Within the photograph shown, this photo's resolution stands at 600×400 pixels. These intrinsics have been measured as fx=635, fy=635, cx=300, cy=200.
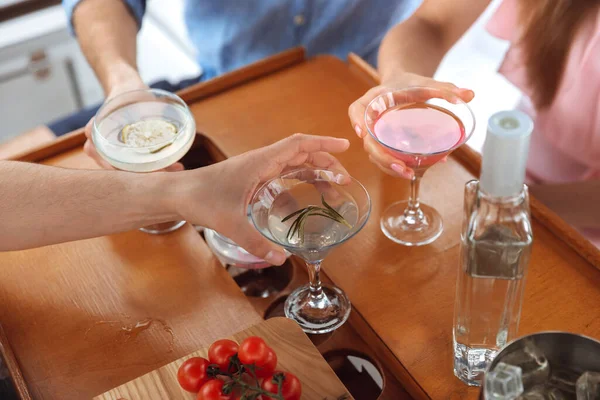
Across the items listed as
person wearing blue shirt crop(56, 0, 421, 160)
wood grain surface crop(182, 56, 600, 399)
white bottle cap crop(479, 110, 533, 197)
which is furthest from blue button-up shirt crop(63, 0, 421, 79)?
white bottle cap crop(479, 110, 533, 197)

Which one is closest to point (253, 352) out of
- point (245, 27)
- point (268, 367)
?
point (268, 367)

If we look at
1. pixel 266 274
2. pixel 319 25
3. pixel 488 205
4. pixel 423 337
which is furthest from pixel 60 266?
pixel 319 25

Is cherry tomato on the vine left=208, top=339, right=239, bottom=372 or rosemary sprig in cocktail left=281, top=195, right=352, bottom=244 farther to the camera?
rosemary sprig in cocktail left=281, top=195, right=352, bottom=244

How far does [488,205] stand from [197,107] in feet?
2.98

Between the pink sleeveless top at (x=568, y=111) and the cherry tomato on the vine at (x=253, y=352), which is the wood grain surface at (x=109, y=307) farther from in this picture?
the pink sleeveless top at (x=568, y=111)

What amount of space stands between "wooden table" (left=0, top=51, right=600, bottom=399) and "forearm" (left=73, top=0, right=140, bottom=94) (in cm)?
54

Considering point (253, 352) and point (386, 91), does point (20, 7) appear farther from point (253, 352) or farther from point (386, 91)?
point (253, 352)

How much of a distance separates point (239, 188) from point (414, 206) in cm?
36

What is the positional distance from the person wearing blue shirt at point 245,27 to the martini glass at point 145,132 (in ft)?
1.30

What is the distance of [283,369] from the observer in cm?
88

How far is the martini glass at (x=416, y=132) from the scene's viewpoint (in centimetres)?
109

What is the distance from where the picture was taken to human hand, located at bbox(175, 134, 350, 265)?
96cm

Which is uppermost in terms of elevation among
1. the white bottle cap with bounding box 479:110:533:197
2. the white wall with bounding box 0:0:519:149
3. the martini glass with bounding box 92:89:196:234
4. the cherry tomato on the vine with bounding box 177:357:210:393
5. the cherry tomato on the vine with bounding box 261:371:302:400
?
the white bottle cap with bounding box 479:110:533:197

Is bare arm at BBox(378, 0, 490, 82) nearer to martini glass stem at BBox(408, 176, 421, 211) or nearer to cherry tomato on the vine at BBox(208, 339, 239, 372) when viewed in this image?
martini glass stem at BBox(408, 176, 421, 211)
